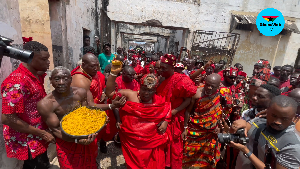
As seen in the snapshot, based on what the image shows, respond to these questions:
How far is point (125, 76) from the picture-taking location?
3293 mm

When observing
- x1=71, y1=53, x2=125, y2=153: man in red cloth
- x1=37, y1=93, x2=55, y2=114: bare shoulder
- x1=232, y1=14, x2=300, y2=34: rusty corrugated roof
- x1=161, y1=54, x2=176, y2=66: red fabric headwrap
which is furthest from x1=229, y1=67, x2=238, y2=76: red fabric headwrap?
x1=232, y1=14, x2=300, y2=34: rusty corrugated roof

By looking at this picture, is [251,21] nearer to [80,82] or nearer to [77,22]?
[77,22]

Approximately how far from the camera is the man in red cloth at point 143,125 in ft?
7.66

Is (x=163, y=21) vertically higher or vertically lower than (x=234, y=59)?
higher

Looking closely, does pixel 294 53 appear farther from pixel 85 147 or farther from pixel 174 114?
pixel 85 147

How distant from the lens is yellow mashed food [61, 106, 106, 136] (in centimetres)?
190

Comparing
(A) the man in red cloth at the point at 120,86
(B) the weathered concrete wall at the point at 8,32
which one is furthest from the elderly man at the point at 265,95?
(B) the weathered concrete wall at the point at 8,32

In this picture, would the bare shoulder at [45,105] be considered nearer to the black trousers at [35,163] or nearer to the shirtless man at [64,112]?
the shirtless man at [64,112]

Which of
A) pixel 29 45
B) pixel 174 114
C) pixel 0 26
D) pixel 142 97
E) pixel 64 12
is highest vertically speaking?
pixel 64 12

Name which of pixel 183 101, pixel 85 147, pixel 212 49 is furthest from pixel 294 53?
pixel 85 147

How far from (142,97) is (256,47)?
12.9 m

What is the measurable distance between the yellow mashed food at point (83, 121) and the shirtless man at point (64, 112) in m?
0.09

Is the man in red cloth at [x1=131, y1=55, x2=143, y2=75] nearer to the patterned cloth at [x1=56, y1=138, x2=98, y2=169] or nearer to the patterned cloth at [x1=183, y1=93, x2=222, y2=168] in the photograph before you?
the patterned cloth at [x1=183, y1=93, x2=222, y2=168]

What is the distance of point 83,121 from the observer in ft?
6.66
